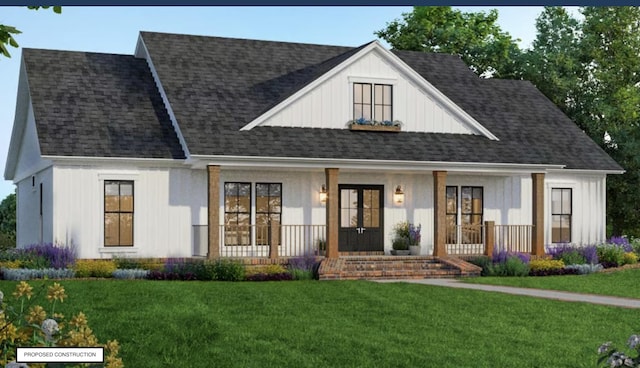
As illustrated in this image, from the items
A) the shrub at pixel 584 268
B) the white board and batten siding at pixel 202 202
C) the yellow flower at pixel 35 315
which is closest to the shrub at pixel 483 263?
the shrub at pixel 584 268

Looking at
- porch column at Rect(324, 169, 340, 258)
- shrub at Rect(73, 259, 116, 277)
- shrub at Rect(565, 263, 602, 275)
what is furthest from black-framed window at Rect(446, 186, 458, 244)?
shrub at Rect(73, 259, 116, 277)

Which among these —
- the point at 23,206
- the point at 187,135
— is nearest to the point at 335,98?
the point at 187,135

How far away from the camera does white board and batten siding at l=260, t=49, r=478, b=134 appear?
24141mm

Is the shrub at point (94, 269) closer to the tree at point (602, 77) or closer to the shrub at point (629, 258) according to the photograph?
the shrub at point (629, 258)

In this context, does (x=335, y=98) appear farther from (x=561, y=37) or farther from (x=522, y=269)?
(x=561, y=37)

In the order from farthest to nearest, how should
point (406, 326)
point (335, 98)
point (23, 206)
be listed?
point (23, 206)
point (335, 98)
point (406, 326)

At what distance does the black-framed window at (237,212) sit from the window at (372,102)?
145 inches

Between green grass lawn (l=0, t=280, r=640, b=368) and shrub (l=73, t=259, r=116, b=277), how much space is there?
214cm

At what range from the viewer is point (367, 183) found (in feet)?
82.4

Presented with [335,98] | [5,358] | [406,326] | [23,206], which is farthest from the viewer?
[23,206]

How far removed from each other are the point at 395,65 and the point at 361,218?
4319 millimetres

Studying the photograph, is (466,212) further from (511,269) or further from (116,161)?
(116,161)

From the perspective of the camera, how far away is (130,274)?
792 inches

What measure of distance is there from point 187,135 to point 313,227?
4.35m
